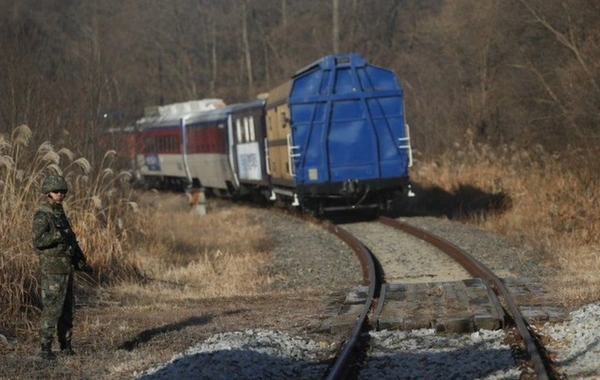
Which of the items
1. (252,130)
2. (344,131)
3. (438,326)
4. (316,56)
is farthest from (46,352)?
(316,56)

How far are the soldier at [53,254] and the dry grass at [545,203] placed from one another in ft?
17.0

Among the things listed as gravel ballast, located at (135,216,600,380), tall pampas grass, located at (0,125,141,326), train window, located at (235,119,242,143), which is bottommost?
gravel ballast, located at (135,216,600,380)

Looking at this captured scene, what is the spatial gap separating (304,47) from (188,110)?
17.1m

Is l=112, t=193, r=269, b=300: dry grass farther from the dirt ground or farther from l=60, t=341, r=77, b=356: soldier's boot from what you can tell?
l=60, t=341, r=77, b=356: soldier's boot

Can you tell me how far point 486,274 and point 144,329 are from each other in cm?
489

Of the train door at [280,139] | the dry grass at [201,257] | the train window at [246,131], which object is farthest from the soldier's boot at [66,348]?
the train window at [246,131]

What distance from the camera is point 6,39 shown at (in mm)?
18234

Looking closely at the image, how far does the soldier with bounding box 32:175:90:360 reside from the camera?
29.8ft

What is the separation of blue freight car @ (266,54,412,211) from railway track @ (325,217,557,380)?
3.52 metres

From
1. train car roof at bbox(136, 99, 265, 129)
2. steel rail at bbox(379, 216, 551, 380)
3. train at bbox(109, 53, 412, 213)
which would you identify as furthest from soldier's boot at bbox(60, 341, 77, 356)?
train car roof at bbox(136, 99, 265, 129)

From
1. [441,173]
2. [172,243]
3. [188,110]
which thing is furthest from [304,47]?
[172,243]

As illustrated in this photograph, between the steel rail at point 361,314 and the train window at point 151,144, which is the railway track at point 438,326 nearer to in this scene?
the steel rail at point 361,314

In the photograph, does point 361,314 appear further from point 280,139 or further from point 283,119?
point 280,139

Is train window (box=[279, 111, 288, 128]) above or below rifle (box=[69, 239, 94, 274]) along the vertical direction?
above
